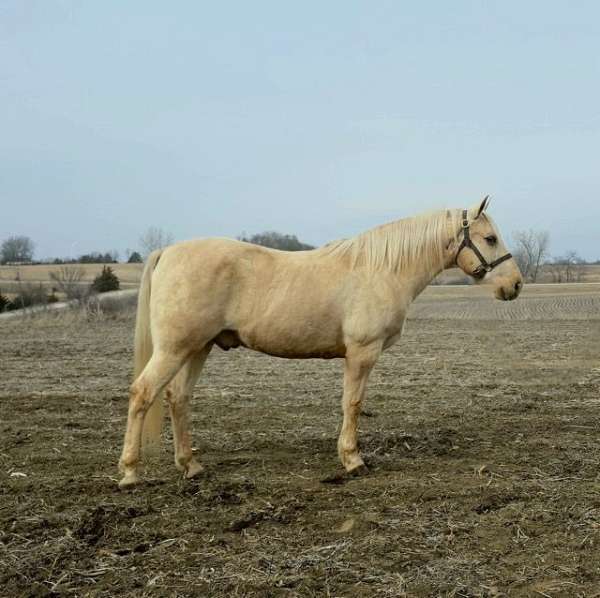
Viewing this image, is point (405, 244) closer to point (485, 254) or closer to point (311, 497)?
point (485, 254)

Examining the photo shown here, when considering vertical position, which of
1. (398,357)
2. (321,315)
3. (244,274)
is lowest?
(398,357)

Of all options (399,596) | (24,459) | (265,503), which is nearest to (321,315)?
(265,503)

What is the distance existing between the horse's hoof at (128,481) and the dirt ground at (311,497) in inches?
3.6

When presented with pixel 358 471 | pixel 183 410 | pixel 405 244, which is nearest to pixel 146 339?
pixel 183 410

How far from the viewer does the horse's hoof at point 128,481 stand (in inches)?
195

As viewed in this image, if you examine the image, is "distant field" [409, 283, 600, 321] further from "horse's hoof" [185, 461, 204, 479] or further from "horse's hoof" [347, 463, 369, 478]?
"horse's hoof" [185, 461, 204, 479]

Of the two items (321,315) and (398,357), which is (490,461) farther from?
(398,357)

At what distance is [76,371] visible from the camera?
12.1m

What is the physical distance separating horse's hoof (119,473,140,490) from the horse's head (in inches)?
135

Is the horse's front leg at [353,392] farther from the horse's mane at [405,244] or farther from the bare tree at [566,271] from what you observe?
the bare tree at [566,271]

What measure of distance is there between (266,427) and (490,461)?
2626 mm

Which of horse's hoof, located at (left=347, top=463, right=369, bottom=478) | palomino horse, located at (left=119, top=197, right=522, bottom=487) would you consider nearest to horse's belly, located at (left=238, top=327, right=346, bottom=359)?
palomino horse, located at (left=119, top=197, right=522, bottom=487)

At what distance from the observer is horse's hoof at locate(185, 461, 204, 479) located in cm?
533

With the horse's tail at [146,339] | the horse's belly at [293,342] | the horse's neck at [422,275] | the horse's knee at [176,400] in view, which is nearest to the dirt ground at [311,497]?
the horse's tail at [146,339]
